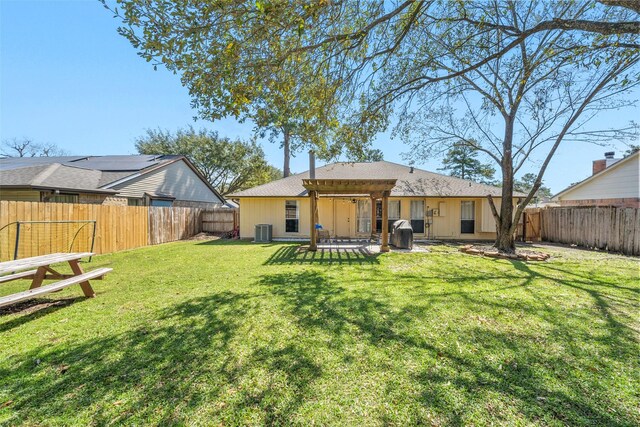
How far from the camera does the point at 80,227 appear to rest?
9.26m

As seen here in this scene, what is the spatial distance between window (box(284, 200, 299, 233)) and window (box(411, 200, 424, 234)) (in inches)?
245

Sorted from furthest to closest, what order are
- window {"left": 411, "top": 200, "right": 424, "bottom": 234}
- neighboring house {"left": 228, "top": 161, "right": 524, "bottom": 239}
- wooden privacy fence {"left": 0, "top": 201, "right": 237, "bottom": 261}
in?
window {"left": 411, "top": 200, "right": 424, "bottom": 234} < neighboring house {"left": 228, "top": 161, "right": 524, "bottom": 239} < wooden privacy fence {"left": 0, "top": 201, "right": 237, "bottom": 261}

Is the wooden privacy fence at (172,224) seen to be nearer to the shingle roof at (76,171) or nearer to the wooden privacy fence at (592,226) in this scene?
the shingle roof at (76,171)

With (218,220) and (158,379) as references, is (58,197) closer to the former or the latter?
(218,220)

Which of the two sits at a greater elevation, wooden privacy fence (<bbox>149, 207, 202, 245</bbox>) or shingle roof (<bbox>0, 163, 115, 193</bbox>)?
shingle roof (<bbox>0, 163, 115, 193</bbox>)

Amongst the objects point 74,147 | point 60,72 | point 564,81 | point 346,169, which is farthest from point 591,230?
point 74,147

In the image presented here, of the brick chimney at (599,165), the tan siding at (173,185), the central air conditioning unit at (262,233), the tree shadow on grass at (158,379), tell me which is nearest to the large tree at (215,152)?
the tan siding at (173,185)

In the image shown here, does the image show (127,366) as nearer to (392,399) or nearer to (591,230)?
(392,399)

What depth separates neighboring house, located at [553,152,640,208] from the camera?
1348 cm

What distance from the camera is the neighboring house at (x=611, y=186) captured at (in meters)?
13.5

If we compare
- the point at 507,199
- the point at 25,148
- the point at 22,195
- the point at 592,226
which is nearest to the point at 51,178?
the point at 22,195

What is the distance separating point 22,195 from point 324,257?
12973 millimetres

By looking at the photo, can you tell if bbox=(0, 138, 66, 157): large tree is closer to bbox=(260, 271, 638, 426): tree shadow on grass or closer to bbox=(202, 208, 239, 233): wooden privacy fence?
bbox=(202, 208, 239, 233): wooden privacy fence

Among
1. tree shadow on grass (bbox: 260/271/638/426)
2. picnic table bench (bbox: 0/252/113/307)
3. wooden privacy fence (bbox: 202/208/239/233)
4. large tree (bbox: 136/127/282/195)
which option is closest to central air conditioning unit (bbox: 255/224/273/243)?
wooden privacy fence (bbox: 202/208/239/233)
